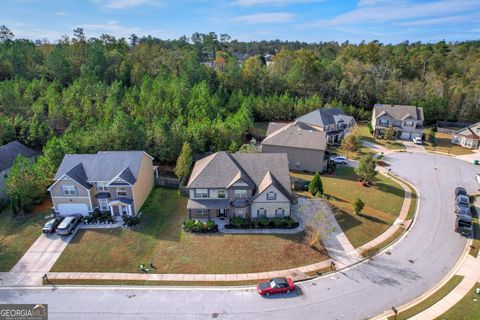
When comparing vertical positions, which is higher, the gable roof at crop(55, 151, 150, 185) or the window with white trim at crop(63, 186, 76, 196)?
the gable roof at crop(55, 151, 150, 185)

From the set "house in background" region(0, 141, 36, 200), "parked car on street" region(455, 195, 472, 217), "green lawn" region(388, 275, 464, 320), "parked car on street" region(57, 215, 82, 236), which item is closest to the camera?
"green lawn" region(388, 275, 464, 320)

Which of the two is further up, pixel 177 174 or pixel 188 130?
pixel 188 130

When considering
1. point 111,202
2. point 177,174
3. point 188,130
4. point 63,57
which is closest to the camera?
point 111,202

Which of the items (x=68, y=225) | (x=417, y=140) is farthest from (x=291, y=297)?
(x=417, y=140)

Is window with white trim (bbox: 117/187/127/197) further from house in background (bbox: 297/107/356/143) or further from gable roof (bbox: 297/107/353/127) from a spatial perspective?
gable roof (bbox: 297/107/353/127)

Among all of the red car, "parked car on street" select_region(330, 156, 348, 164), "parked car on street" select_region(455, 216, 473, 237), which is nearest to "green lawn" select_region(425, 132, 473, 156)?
"parked car on street" select_region(330, 156, 348, 164)

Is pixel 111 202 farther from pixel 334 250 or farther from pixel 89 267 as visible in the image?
pixel 334 250

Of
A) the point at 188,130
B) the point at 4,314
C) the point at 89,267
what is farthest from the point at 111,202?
the point at 188,130

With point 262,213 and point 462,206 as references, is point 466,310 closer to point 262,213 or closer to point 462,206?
point 462,206
